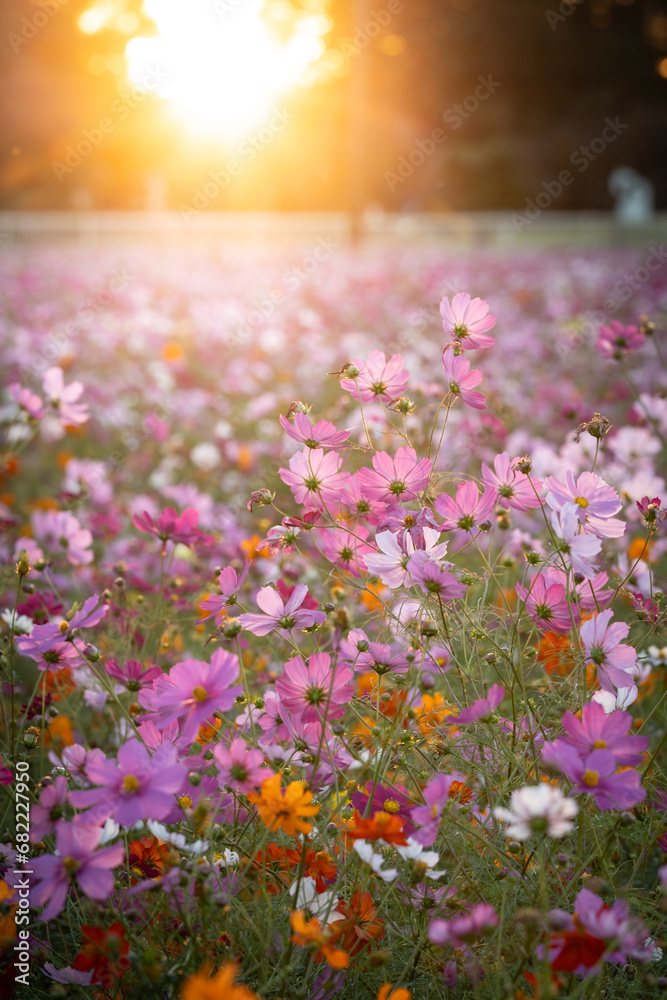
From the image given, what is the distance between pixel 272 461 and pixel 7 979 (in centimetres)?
209

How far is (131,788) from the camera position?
0.81m

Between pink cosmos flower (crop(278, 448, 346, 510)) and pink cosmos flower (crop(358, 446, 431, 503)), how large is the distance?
4 cm

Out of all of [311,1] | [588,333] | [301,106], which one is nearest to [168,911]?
[588,333]

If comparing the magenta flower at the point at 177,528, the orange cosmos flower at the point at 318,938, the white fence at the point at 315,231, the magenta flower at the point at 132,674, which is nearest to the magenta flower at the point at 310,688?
the orange cosmos flower at the point at 318,938

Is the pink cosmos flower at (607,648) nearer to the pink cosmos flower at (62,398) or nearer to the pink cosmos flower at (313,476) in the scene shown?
the pink cosmos flower at (313,476)

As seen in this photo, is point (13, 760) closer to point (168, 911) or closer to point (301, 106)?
point (168, 911)

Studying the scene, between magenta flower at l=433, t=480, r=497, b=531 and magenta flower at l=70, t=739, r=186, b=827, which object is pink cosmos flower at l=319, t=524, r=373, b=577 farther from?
magenta flower at l=70, t=739, r=186, b=827

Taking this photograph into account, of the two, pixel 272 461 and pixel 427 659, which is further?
pixel 272 461

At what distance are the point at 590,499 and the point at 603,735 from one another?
31 cm

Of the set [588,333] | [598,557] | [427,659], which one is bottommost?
[427,659]

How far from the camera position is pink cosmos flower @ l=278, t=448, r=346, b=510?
40.9 inches

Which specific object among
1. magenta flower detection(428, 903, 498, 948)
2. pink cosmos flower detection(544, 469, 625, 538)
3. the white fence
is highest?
the white fence

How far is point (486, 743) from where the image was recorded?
101 centimetres

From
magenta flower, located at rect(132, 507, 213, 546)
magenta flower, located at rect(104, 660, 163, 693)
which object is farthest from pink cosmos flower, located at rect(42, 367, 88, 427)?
magenta flower, located at rect(104, 660, 163, 693)
